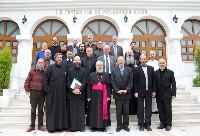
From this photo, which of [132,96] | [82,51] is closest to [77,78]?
[82,51]

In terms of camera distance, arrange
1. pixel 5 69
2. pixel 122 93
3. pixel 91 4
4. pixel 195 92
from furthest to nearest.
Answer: pixel 91 4
pixel 5 69
pixel 195 92
pixel 122 93

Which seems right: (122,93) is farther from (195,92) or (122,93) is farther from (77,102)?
(195,92)

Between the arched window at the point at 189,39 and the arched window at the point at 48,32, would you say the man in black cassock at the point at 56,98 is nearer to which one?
the arched window at the point at 48,32

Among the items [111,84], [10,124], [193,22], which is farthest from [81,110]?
[193,22]

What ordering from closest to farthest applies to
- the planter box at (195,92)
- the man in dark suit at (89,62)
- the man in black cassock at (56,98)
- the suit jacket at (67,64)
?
the man in black cassock at (56,98) < the suit jacket at (67,64) < the man in dark suit at (89,62) < the planter box at (195,92)

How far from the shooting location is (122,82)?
→ 22.1ft

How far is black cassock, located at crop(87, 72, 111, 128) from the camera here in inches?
263

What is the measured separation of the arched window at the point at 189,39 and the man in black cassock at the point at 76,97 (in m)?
7.72

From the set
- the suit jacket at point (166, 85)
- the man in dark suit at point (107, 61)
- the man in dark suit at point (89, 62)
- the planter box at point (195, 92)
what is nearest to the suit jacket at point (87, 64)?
the man in dark suit at point (89, 62)

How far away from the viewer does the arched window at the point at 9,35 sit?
1268 cm

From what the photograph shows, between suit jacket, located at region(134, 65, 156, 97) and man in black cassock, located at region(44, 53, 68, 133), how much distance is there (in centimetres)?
210

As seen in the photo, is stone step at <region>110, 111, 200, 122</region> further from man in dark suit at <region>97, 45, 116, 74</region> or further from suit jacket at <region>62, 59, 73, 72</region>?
suit jacket at <region>62, 59, 73, 72</region>

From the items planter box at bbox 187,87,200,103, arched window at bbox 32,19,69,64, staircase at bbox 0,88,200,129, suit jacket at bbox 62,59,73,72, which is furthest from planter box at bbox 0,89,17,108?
planter box at bbox 187,87,200,103

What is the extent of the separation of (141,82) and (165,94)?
0.80m
